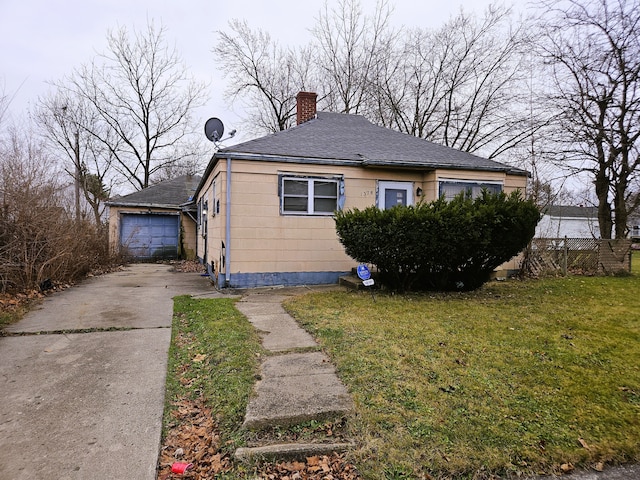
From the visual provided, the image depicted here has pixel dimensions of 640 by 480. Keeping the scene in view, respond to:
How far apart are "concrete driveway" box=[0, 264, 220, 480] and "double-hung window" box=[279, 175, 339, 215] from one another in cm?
378

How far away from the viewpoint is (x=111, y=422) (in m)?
2.70

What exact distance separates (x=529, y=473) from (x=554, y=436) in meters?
0.45

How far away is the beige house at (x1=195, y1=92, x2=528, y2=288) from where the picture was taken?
27.2 ft

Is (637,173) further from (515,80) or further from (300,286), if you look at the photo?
(300,286)

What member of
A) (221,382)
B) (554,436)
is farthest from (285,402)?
(554,436)

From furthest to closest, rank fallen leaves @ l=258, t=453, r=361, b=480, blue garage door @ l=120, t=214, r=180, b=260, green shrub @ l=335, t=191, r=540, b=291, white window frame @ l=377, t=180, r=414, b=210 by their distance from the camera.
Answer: blue garage door @ l=120, t=214, r=180, b=260 < white window frame @ l=377, t=180, r=414, b=210 < green shrub @ l=335, t=191, r=540, b=291 < fallen leaves @ l=258, t=453, r=361, b=480

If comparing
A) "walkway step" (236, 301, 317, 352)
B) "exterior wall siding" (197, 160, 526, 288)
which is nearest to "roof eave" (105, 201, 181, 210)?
"exterior wall siding" (197, 160, 526, 288)

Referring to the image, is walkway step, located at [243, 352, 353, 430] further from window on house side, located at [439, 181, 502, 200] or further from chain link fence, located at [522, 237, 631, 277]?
chain link fence, located at [522, 237, 631, 277]

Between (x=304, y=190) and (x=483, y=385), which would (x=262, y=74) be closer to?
(x=304, y=190)

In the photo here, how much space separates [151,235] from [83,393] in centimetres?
1568

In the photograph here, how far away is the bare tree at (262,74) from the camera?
22.9 meters

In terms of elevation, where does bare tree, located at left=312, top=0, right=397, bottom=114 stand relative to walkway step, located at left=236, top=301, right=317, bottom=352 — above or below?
above

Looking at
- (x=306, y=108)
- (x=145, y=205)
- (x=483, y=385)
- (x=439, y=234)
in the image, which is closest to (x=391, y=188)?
(x=439, y=234)

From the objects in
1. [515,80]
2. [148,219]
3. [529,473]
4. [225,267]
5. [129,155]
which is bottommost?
[529,473]
